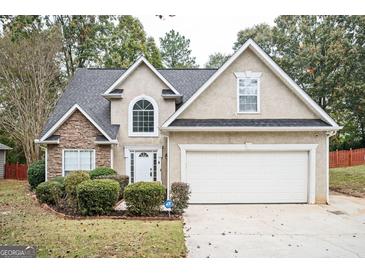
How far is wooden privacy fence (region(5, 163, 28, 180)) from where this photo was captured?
24.3m

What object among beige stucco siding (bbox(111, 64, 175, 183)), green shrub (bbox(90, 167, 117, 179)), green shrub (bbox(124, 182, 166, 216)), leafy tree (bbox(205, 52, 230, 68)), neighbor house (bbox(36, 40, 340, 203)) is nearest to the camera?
green shrub (bbox(124, 182, 166, 216))

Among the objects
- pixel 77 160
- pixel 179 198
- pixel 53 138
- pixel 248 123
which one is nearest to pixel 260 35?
pixel 248 123

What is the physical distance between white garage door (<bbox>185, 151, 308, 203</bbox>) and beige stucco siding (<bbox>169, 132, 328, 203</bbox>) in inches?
16.1

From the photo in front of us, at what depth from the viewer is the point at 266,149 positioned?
13.5 m

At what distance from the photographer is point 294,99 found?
45.7 ft

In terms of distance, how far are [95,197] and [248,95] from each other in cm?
698

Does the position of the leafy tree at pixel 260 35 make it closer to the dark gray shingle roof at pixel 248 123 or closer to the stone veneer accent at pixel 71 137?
the dark gray shingle roof at pixel 248 123

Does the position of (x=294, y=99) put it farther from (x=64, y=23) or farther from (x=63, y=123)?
(x=64, y=23)

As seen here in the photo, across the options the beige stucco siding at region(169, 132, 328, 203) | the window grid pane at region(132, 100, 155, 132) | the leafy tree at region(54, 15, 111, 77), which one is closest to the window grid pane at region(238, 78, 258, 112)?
the beige stucco siding at region(169, 132, 328, 203)

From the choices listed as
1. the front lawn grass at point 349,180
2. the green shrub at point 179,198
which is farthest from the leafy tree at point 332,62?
the green shrub at point 179,198

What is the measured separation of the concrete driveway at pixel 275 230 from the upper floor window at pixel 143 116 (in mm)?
5478

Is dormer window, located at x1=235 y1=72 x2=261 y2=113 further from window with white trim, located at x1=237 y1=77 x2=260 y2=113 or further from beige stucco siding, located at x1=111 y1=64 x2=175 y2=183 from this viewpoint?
beige stucco siding, located at x1=111 y1=64 x2=175 y2=183

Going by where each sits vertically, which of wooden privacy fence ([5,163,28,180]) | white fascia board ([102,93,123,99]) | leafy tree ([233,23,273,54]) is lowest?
wooden privacy fence ([5,163,28,180])
